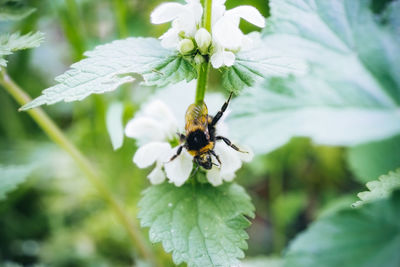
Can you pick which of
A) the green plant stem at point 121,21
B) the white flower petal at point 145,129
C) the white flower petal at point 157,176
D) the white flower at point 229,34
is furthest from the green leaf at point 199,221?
the green plant stem at point 121,21

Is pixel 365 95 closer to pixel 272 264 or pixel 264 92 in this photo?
pixel 264 92

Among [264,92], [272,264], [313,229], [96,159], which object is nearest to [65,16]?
[96,159]

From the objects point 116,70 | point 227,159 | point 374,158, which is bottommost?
point 374,158

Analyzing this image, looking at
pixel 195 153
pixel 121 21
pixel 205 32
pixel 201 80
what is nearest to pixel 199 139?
pixel 195 153

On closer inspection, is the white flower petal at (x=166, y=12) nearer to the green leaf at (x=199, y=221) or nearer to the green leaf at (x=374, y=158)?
the green leaf at (x=199, y=221)

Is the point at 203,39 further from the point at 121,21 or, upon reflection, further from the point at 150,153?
the point at 121,21

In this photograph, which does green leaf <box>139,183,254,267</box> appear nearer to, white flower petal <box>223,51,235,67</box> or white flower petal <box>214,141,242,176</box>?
white flower petal <box>214,141,242,176</box>

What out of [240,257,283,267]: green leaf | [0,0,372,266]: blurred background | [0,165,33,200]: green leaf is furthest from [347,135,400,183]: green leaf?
[0,165,33,200]: green leaf
